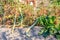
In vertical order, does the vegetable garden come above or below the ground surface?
above

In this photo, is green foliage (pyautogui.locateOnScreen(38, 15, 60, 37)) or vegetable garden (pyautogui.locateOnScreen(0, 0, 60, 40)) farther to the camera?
vegetable garden (pyautogui.locateOnScreen(0, 0, 60, 40))

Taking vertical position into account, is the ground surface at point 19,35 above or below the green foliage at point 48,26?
below

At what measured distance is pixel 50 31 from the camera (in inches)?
134

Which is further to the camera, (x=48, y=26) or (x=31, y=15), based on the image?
(x=31, y=15)

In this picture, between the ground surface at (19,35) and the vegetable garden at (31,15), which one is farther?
the vegetable garden at (31,15)

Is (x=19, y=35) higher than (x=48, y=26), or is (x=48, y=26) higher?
(x=48, y=26)

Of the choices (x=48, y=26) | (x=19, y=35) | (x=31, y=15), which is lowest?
(x=19, y=35)

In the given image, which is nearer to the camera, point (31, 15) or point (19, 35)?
point (19, 35)

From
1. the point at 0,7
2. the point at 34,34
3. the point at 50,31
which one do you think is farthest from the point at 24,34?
the point at 0,7

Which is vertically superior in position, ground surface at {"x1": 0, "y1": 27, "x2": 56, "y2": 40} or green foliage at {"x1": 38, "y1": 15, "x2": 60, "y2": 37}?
green foliage at {"x1": 38, "y1": 15, "x2": 60, "y2": 37}

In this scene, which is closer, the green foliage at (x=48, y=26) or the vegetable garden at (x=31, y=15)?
the green foliage at (x=48, y=26)

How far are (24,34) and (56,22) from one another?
1.91 feet

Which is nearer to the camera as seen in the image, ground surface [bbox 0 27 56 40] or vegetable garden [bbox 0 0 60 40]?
ground surface [bbox 0 27 56 40]

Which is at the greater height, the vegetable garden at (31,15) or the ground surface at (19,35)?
the vegetable garden at (31,15)
